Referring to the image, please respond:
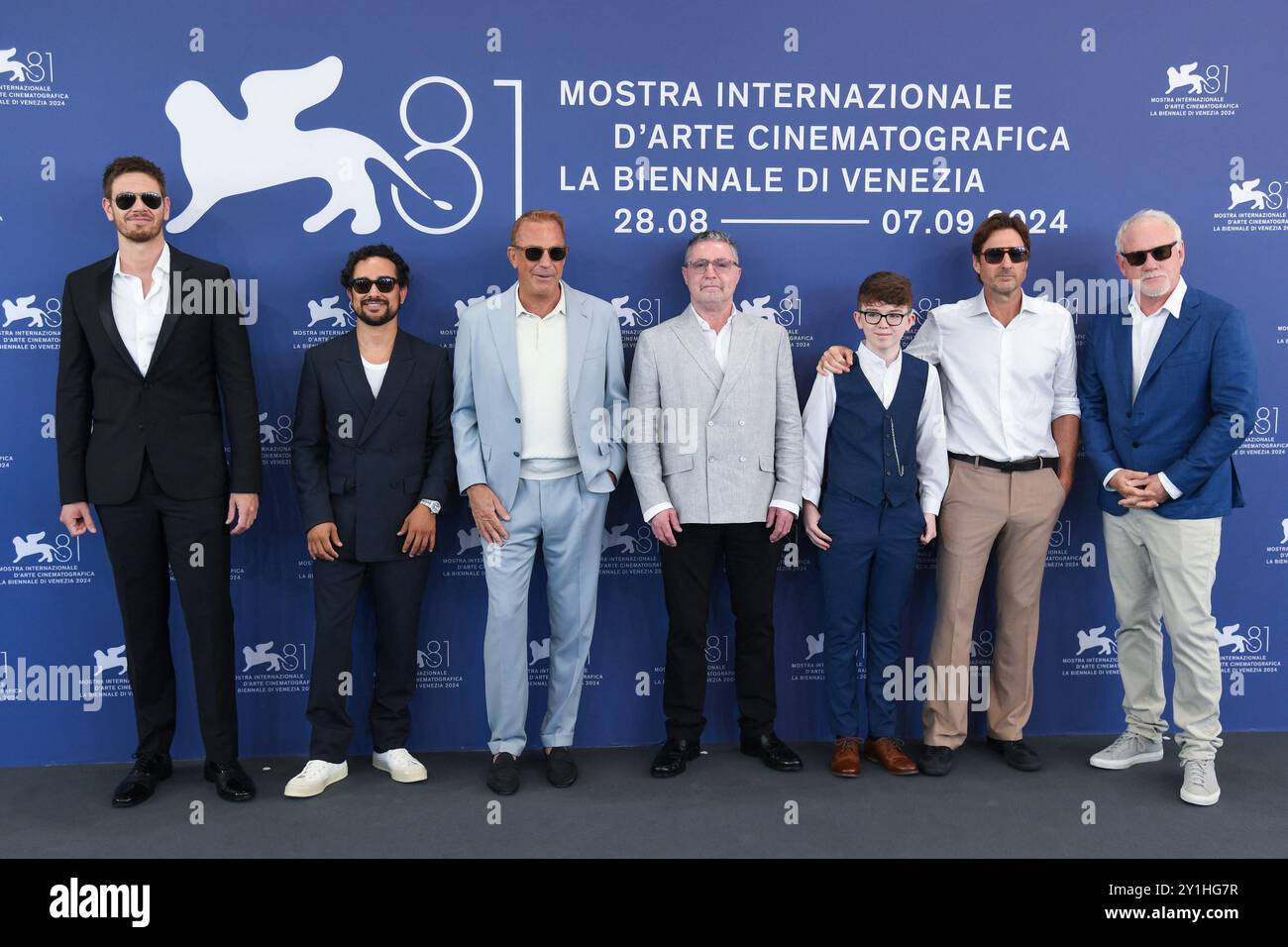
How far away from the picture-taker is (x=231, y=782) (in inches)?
144

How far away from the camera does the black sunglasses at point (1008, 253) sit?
386 cm

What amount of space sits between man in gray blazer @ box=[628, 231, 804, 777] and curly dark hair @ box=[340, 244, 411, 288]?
1.07 m

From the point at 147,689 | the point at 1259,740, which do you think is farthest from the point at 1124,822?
the point at 147,689

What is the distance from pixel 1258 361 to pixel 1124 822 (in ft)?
7.76

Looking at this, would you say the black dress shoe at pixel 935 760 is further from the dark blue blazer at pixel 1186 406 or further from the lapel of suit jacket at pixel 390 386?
the lapel of suit jacket at pixel 390 386

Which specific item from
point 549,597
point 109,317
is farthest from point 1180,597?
point 109,317

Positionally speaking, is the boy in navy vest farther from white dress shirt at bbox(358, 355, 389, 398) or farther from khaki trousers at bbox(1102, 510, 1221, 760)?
white dress shirt at bbox(358, 355, 389, 398)

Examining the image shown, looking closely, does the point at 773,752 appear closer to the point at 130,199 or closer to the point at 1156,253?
the point at 1156,253

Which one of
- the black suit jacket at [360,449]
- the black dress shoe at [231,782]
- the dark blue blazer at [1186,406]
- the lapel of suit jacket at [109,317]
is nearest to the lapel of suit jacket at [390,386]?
the black suit jacket at [360,449]

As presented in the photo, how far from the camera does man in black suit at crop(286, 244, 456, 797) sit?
373 cm

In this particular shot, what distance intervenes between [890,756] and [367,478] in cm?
254

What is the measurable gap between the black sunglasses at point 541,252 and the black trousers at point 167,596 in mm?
1610

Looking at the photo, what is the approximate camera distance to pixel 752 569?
12.8ft

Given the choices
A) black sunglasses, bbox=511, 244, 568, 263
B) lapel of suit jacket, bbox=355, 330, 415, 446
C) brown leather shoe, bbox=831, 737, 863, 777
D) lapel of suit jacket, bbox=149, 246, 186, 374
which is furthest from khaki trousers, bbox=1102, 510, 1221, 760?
lapel of suit jacket, bbox=149, 246, 186, 374
